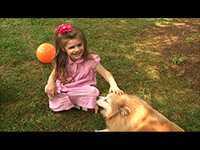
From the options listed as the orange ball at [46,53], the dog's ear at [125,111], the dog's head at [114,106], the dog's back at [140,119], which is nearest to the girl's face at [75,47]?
the dog's head at [114,106]

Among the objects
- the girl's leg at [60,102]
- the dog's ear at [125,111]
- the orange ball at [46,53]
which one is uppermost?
the orange ball at [46,53]

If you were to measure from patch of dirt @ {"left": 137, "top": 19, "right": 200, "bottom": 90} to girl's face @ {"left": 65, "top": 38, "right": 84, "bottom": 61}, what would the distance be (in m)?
1.47

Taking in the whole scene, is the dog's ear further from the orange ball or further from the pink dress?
the orange ball

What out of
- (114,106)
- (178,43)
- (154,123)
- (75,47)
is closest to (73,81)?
(75,47)

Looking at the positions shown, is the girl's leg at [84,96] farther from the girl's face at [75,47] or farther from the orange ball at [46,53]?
the orange ball at [46,53]

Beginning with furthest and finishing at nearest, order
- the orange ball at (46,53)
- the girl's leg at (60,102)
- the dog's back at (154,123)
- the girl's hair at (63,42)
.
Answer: the orange ball at (46,53)
the girl's leg at (60,102)
the girl's hair at (63,42)
the dog's back at (154,123)

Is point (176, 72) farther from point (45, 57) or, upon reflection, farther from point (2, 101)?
point (2, 101)

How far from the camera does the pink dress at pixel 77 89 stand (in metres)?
4.21

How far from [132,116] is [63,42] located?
1056 millimetres

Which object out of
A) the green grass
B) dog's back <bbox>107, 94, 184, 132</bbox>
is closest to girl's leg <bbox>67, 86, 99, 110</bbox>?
the green grass

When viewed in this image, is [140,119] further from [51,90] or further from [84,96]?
[51,90]

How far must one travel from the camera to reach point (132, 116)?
11.6 ft

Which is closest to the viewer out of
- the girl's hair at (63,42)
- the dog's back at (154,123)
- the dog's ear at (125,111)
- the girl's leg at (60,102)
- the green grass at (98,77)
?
the dog's back at (154,123)

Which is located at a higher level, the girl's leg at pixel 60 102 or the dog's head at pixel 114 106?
the dog's head at pixel 114 106
